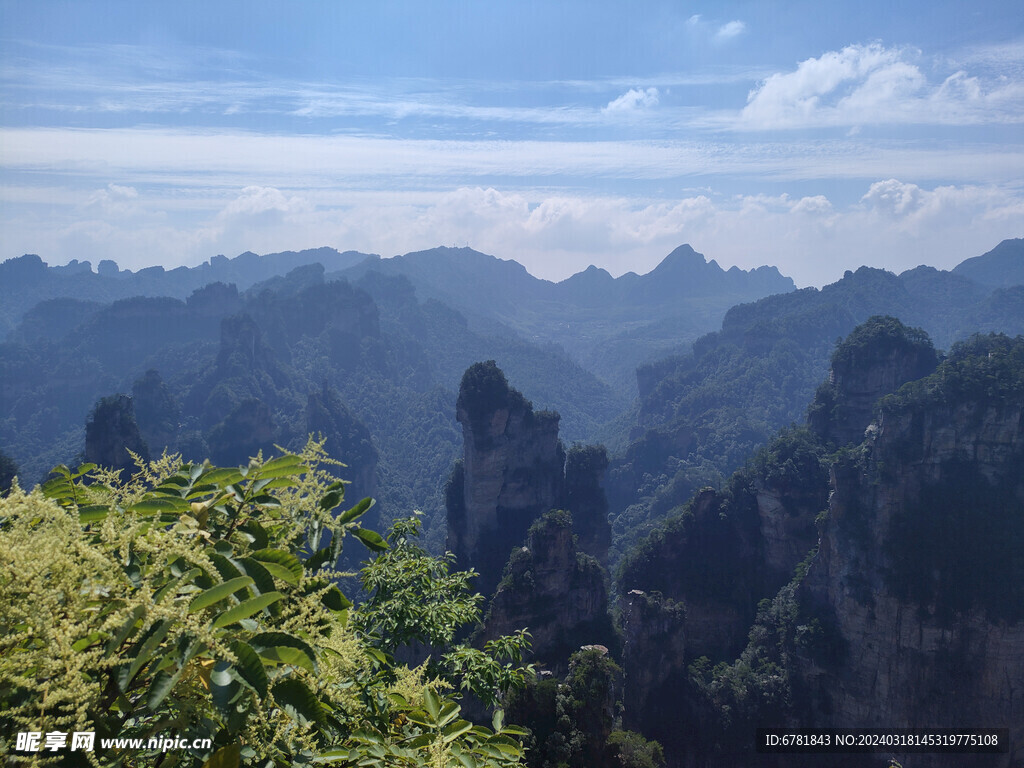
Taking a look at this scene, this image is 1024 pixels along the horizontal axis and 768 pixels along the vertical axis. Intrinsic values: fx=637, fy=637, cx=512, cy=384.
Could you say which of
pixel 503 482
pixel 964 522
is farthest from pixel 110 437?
pixel 964 522

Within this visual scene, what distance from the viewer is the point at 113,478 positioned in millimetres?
3832

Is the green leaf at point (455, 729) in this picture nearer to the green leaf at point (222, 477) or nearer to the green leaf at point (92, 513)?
the green leaf at point (222, 477)

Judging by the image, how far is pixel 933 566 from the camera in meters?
25.9

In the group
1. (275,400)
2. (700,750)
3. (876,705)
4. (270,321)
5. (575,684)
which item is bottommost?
(700,750)

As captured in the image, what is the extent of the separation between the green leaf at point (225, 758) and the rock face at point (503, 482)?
4210cm

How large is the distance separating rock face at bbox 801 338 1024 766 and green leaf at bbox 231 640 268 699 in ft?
98.0

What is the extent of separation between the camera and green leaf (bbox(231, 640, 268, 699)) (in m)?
Answer: 2.32

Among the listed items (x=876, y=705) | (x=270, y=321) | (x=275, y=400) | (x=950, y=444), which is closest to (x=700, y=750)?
(x=876, y=705)

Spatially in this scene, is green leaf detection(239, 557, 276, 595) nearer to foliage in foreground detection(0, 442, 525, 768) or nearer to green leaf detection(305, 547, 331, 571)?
foliage in foreground detection(0, 442, 525, 768)

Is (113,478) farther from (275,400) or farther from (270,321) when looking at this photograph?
(270,321)

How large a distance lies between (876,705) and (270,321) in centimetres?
10439

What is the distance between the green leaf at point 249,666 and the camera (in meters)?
2.32

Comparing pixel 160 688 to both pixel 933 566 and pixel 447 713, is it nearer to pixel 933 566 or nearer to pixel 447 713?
pixel 447 713

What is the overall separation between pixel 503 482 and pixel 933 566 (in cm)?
2664
